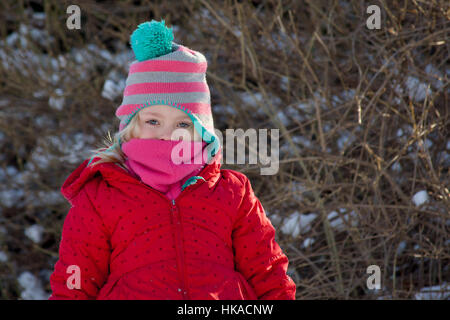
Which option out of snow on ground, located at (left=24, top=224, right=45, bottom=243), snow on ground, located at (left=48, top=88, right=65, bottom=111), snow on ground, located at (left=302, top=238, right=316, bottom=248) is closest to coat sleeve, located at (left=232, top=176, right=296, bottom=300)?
snow on ground, located at (left=302, top=238, right=316, bottom=248)

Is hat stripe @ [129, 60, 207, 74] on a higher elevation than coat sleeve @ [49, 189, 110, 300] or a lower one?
higher

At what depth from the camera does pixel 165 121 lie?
211 centimetres

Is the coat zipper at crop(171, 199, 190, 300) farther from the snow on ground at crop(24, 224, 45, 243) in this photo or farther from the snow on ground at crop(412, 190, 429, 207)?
the snow on ground at crop(24, 224, 45, 243)

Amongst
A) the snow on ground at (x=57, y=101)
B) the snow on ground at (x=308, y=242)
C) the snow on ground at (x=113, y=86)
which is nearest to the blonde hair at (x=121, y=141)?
the snow on ground at (x=308, y=242)

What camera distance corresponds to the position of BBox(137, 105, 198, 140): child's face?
2100 millimetres

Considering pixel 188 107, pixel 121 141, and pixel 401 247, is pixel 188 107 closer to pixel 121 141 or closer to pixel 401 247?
pixel 121 141

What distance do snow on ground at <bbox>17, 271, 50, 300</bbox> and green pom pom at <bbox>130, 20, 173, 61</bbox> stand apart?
9.34ft

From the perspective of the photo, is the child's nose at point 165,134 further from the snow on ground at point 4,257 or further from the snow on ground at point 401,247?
the snow on ground at point 4,257

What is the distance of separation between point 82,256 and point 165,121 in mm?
574

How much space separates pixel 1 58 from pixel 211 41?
1.85 m

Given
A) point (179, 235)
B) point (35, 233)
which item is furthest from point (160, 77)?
point (35, 233)

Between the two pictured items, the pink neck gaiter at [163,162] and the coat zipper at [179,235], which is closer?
the coat zipper at [179,235]

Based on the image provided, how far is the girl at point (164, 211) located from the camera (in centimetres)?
191

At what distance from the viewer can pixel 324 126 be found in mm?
3861
